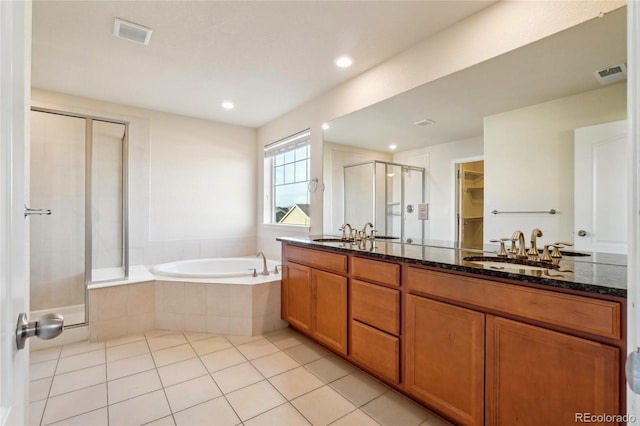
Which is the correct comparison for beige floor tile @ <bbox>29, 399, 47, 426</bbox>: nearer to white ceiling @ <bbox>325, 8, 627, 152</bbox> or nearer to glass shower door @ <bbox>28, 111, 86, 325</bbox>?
glass shower door @ <bbox>28, 111, 86, 325</bbox>

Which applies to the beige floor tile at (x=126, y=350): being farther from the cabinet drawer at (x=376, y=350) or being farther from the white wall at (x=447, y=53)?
the white wall at (x=447, y=53)

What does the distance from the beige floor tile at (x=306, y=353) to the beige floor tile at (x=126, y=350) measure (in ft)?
3.82

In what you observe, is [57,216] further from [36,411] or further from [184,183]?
[36,411]

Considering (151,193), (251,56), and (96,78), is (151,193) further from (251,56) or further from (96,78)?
(251,56)

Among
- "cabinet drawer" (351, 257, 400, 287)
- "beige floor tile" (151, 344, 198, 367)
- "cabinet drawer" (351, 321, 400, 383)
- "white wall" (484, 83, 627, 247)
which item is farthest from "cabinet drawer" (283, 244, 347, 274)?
"beige floor tile" (151, 344, 198, 367)

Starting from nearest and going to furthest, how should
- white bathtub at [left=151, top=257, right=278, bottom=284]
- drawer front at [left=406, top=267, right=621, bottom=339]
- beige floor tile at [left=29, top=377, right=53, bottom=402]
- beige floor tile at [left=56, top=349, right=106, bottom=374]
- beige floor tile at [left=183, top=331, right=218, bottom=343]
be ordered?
drawer front at [left=406, top=267, right=621, bottom=339] < beige floor tile at [left=29, top=377, right=53, bottom=402] < beige floor tile at [left=56, top=349, right=106, bottom=374] < beige floor tile at [left=183, top=331, right=218, bottom=343] < white bathtub at [left=151, top=257, right=278, bottom=284]

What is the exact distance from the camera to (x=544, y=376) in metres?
1.16

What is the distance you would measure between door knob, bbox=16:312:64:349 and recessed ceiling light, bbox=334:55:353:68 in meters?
2.37

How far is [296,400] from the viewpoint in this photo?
176 cm

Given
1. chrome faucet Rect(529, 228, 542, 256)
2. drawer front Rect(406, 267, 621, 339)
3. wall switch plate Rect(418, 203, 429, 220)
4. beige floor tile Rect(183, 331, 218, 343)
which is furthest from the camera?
beige floor tile Rect(183, 331, 218, 343)

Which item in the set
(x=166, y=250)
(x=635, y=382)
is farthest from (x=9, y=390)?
(x=166, y=250)

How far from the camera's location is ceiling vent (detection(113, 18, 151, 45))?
6.35 feet

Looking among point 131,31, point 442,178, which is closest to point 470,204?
point 442,178

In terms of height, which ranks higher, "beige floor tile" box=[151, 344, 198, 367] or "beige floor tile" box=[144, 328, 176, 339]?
"beige floor tile" box=[144, 328, 176, 339]
